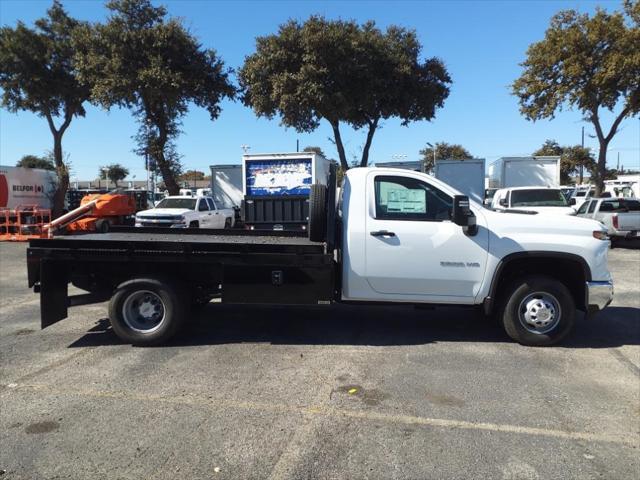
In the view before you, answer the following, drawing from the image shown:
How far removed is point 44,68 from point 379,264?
28184 mm

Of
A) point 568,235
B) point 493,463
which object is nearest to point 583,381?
point 568,235

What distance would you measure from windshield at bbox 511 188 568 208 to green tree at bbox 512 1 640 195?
713 cm

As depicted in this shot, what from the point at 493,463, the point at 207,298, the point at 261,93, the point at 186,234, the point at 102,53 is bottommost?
the point at 493,463

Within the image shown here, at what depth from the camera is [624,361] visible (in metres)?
5.62

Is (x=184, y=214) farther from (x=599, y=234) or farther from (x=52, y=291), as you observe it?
(x=599, y=234)

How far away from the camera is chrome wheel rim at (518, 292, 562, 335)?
5902 millimetres

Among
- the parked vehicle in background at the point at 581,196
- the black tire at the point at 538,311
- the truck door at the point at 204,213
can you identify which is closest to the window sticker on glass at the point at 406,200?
the black tire at the point at 538,311

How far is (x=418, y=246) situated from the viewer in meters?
5.84

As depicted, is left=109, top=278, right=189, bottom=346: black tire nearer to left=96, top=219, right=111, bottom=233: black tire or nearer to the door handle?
the door handle

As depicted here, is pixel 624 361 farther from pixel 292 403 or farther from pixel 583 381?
pixel 292 403

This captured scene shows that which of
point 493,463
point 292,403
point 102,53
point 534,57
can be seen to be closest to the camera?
point 493,463

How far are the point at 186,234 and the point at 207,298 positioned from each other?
1635 mm

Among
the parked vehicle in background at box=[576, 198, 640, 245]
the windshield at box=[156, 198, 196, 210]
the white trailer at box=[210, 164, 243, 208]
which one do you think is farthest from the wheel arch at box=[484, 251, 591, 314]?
the white trailer at box=[210, 164, 243, 208]

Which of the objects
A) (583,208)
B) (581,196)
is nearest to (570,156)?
(581,196)
